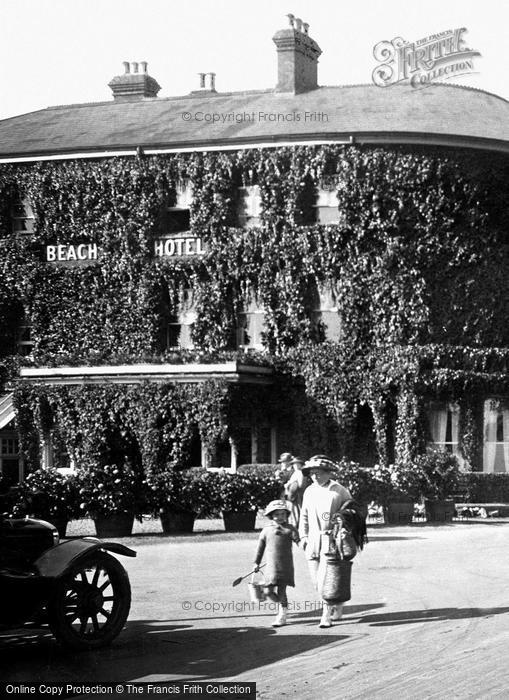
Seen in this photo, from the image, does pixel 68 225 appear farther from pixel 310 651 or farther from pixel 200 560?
pixel 310 651

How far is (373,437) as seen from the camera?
34.1 metres

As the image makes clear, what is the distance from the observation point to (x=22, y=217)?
37.5 m

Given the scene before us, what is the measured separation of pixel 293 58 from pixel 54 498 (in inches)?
758

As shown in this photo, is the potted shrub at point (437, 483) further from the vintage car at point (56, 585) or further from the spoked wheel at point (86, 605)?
the spoked wheel at point (86, 605)

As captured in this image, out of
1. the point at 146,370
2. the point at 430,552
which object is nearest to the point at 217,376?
the point at 146,370

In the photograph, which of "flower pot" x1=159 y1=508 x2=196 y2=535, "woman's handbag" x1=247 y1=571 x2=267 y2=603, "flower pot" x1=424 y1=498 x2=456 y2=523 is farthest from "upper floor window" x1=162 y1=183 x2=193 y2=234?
"woman's handbag" x1=247 y1=571 x2=267 y2=603

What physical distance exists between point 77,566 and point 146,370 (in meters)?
22.1

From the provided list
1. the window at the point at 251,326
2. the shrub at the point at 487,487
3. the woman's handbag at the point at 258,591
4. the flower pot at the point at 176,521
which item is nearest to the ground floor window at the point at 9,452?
the window at the point at 251,326

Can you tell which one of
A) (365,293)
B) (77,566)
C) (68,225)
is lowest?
(77,566)

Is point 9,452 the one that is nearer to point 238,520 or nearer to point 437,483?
point 437,483

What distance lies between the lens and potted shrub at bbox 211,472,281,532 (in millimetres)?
24188

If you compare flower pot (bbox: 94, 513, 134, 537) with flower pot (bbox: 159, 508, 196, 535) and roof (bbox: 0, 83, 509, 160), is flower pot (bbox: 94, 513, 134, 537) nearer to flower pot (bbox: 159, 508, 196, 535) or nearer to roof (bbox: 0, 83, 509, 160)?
flower pot (bbox: 159, 508, 196, 535)

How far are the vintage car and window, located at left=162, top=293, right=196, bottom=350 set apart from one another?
23.9 metres

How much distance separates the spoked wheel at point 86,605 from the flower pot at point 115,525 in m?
11.2
